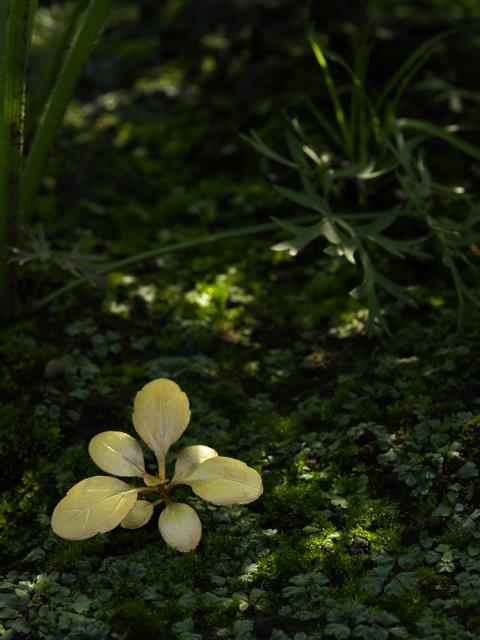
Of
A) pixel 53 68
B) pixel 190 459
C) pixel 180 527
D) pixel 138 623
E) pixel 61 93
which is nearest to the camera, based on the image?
pixel 138 623

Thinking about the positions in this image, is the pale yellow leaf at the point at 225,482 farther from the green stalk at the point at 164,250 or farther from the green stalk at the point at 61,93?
the green stalk at the point at 61,93

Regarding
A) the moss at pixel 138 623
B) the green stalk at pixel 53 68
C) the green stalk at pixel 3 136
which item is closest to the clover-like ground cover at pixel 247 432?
the moss at pixel 138 623

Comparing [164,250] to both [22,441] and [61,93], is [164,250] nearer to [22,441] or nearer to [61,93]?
[61,93]

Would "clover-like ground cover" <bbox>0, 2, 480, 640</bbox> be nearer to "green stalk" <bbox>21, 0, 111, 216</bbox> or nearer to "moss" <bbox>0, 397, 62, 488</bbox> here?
"moss" <bbox>0, 397, 62, 488</bbox>

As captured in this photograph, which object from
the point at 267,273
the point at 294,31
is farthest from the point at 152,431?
the point at 294,31

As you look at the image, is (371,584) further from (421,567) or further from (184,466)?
(184,466)

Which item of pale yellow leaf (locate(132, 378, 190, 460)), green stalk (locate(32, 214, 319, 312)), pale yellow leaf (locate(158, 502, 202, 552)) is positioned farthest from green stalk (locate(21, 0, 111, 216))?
pale yellow leaf (locate(158, 502, 202, 552))

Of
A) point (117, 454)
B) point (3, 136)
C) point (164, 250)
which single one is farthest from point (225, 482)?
point (3, 136)
